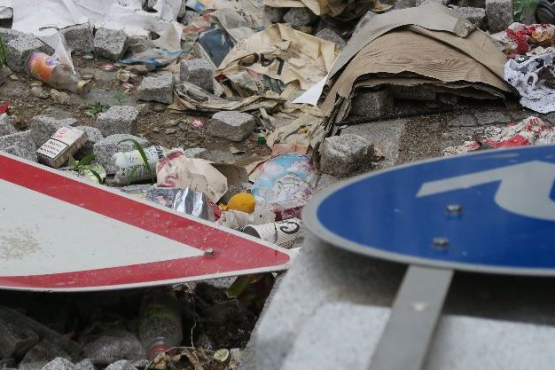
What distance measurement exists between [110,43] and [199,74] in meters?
1.11

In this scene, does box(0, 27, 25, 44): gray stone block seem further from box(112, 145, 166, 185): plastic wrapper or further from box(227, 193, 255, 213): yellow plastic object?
box(227, 193, 255, 213): yellow plastic object

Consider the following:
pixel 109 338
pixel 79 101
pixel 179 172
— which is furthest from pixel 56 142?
pixel 109 338

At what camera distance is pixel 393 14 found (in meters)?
5.99

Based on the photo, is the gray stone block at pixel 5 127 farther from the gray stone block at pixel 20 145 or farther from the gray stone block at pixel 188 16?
the gray stone block at pixel 188 16

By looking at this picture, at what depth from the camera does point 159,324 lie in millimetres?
3645

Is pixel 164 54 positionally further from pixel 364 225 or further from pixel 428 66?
pixel 364 225

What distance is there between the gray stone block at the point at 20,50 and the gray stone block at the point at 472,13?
3.52m

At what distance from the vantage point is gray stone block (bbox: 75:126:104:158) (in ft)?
19.0

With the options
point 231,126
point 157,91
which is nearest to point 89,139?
point 231,126

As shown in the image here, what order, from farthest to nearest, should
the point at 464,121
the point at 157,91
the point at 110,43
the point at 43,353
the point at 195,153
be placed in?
the point at 110,43 → the point at 157,91 → the point at 195,153 → the point at 464,121 → the point at 43,353

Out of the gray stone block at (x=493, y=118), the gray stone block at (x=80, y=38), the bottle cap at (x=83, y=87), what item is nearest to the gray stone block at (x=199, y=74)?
the bottle cap at (x=83, y=87)

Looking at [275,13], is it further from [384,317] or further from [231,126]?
[384,317]

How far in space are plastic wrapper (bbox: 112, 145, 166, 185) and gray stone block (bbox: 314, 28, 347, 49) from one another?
2964mm

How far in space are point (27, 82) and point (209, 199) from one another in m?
3.07
